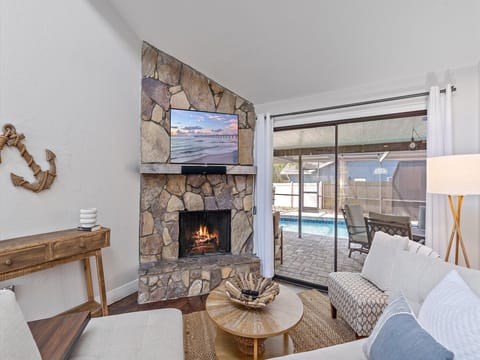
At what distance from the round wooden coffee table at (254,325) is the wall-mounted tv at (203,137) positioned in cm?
183

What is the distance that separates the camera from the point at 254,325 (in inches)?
60.7

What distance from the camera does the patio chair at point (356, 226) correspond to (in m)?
3.30

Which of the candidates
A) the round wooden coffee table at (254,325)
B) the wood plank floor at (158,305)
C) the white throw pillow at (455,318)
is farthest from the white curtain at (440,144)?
the wood plank floor at (158,305)

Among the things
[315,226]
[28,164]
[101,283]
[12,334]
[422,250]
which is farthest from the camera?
[315,226]

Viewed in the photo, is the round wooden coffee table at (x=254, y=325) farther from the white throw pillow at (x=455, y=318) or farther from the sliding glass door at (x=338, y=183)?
the sliding glass door at (x=338, y=183)

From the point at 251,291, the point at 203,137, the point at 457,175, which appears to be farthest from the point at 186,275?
the point at 457,175

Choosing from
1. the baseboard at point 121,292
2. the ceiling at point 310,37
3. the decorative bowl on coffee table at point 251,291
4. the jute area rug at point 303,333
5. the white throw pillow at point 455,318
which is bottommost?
the jute area rug at point 303,333

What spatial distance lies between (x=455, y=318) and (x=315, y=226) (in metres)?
2.99

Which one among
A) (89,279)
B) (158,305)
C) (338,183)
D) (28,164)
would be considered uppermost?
(28,164)

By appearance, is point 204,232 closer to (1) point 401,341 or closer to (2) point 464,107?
(1) point 401,341

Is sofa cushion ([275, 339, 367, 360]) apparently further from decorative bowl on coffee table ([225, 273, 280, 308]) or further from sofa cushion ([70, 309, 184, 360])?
sofa cushion ([70, 309, 184, 360])

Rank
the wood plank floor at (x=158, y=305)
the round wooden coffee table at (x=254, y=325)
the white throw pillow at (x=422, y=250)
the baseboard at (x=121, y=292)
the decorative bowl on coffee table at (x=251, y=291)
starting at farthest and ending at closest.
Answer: the baseboard at (x=121, y=292) → the wood plank floor at (x=158, y=305) → the white throw pillow at (x=422, y=250) → the decorative bowl on coffee table at (x=251, y=291) → the round wooden coffee table at (x=254, y=325)

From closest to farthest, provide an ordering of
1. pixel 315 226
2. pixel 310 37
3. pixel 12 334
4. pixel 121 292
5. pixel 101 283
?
pixel 12 334 → pixel 101 283 → pixel 310 37 → pixel 121 292 → pixel 315 226

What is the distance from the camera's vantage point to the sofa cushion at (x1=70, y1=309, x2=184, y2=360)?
1210 mm
